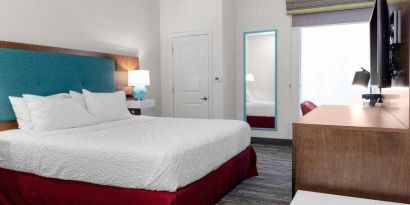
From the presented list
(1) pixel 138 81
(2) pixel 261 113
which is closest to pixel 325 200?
(1) pixel 138 81

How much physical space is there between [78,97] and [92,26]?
1104 millimetres

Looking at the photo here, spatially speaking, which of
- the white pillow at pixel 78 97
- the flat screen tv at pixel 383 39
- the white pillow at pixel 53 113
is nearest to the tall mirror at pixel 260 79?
the white pillow at pixel 78 97

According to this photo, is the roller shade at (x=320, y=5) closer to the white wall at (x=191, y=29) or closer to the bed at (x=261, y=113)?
the white wall at (x=191, y=29)

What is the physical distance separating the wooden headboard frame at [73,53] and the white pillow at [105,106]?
565mm

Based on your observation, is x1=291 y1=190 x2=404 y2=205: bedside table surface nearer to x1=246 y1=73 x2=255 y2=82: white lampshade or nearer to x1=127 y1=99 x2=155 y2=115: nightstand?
x1=127 y1=99 x2=155 y2=115: nightstand

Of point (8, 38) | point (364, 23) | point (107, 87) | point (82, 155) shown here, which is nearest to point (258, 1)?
point (364, 23)

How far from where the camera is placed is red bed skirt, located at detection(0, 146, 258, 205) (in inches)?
83.1

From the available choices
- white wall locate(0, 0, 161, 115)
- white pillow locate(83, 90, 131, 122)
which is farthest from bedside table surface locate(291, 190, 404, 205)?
white wall locate(0, 0, 161, 115)

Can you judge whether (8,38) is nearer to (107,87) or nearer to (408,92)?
(107,87)

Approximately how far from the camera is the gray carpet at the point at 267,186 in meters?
2.93

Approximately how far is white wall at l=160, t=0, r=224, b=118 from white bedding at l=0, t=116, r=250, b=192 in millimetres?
2226

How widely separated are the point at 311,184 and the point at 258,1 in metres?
4.23

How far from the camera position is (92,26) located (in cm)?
411

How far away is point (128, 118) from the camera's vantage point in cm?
389
